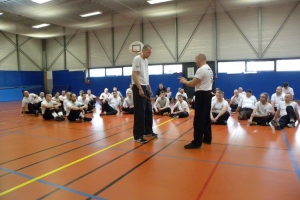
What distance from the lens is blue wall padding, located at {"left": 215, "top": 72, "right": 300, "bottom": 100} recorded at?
1543cm

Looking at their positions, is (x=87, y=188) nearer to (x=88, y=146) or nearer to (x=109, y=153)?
(x=109, y=153)

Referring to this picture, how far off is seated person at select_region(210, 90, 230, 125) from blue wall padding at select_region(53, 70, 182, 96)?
36.7 feet

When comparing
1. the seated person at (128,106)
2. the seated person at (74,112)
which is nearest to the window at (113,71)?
the seated person at (128,106)

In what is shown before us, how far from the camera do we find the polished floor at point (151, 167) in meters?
2.83

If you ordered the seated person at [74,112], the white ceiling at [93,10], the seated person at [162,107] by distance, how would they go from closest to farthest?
the seated person at [74,112]
the seated person at [162,107]
the white ceiling at [93,10]

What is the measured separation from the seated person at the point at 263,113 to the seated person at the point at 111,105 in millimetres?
5936

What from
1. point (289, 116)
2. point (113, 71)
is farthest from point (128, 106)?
point (113, 71)

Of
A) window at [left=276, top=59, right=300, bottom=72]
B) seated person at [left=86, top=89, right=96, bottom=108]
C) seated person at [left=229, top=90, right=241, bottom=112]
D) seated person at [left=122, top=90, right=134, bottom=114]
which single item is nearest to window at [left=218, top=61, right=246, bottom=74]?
window at [left=276, top=59, right=300, bottom=72]

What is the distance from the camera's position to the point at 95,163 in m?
3.89

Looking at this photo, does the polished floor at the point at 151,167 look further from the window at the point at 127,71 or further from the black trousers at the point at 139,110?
the window at the point at 127,71

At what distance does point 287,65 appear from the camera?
15.7 meters

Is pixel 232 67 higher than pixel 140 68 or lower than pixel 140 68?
higher

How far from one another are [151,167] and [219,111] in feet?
15.0

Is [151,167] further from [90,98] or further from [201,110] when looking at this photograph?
[90,98]
